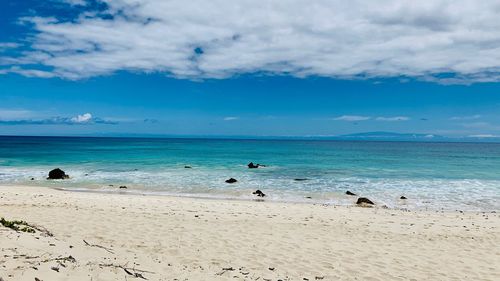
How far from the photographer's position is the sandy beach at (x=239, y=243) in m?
9.10

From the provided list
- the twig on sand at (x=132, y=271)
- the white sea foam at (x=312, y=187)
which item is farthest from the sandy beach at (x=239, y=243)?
the white sea foam at (x=312, y=187)

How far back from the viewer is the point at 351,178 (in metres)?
39.5

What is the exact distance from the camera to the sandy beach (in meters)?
9.10

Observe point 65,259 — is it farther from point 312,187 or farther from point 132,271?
point 312,187

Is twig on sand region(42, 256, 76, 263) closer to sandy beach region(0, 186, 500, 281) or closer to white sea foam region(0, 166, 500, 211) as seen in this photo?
sandy beach region(0, 186, 500, 281)

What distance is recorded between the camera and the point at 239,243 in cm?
1280

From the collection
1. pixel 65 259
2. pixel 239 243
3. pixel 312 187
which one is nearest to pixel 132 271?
pixel 65 259

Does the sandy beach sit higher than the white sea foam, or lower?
higher

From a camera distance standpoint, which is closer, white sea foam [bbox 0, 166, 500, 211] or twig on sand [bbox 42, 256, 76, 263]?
twig on sand [bbox 42, 256, 76, 263]

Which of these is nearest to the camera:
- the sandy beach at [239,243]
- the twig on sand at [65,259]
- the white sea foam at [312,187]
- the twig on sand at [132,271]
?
the twig on sand at [132,271]

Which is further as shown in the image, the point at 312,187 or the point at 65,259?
the point at 312,187

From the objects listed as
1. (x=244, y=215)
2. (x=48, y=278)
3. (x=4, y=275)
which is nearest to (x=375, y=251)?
(x=244, y=215)

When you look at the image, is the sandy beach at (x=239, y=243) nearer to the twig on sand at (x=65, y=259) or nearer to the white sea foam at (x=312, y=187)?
the twig on sand at (x=65, y=259)

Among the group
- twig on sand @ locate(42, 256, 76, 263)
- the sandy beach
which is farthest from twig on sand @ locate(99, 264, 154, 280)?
twig on sand @ locate(42, 256, 76, 263)
